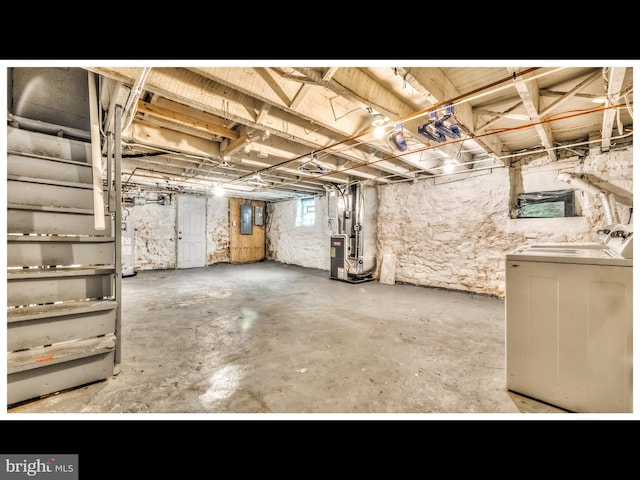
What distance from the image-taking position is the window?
8.01 metres

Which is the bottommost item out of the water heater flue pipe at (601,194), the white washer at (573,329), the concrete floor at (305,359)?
the concrete floor at (305,359)

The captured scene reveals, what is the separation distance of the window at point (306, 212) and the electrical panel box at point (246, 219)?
2060mm

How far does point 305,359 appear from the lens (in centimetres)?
218

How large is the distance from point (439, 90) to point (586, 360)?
7.08 feet

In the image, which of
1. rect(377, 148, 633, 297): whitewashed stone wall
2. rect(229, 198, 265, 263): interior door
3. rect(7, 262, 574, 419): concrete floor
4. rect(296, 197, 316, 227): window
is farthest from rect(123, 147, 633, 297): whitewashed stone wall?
rect(229, 198, 265, 263): interior door

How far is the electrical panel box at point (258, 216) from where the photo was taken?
9406mm

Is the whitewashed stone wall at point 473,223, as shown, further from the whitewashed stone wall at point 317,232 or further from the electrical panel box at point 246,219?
the electrical panel box at point 246,219

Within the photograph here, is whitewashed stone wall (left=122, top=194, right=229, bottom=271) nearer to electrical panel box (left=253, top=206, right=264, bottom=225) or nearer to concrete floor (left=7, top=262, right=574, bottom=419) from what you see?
electrical panel box (left=253, top=206, right=264, bottom=225)

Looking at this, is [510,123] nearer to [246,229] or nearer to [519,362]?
[519,362]

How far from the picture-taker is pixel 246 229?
9.16 metres

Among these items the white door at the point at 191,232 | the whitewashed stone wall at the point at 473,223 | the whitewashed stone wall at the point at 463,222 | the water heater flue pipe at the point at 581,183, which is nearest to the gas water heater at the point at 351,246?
the whitewashed stone wall at the point at 463,222

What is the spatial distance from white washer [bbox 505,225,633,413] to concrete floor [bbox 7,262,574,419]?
0.58 ft

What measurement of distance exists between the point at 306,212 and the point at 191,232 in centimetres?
384

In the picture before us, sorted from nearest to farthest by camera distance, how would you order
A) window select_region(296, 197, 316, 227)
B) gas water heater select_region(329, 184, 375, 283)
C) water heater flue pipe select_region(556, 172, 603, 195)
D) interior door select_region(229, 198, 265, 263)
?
water heater flue pipe select_region(556, 172, 603, 195), gas water heater select_region(329, 184, 375, 283), window select_region(296, 197, 316, 227), interior door select_region(229, 198, 265, 263)
